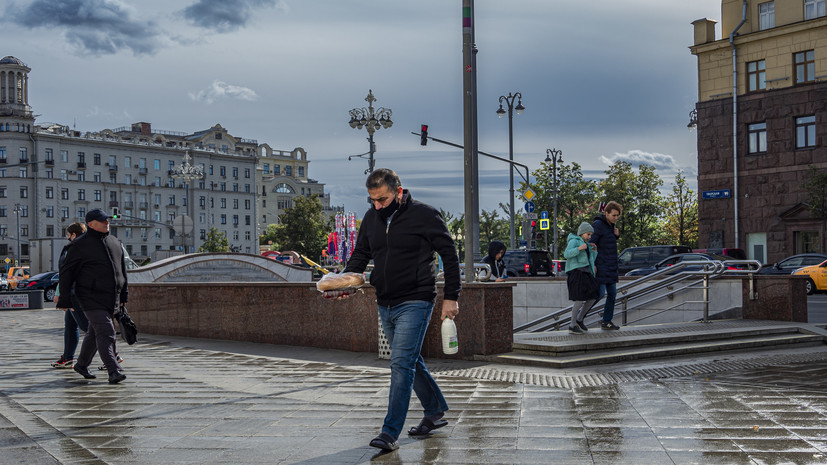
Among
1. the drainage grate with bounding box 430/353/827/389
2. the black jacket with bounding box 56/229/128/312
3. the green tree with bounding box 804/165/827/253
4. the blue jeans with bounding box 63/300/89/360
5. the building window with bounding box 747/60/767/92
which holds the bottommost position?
the drainage grate with bounding box 430/353/827/389

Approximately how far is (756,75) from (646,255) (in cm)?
1500

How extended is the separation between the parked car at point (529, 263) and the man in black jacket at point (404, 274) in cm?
2620

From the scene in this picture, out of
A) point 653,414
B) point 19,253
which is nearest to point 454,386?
point 653,414

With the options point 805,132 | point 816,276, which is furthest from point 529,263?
point 805,132

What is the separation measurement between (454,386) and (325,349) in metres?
4.09

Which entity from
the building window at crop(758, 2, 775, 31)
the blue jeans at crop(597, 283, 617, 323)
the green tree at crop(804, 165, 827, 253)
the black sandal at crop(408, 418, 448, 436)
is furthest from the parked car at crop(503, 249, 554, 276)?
the black sandal at crop(408, 418, 448, 436)

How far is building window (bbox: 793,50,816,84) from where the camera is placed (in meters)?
38.1

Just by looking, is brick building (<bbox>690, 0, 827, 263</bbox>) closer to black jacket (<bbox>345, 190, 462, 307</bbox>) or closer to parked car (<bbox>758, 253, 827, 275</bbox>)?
parked car (<bbox>758, 253, 827, 275</bbox>)

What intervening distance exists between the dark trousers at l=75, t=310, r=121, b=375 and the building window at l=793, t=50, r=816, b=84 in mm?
37660

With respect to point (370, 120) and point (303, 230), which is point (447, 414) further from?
point (303, 230)

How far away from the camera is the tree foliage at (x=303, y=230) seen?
88688 millimetres

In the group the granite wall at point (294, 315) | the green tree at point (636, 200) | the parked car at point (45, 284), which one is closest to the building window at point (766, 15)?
the green tree at point (636, 200)

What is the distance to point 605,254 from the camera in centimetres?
1140

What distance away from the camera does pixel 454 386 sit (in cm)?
787
